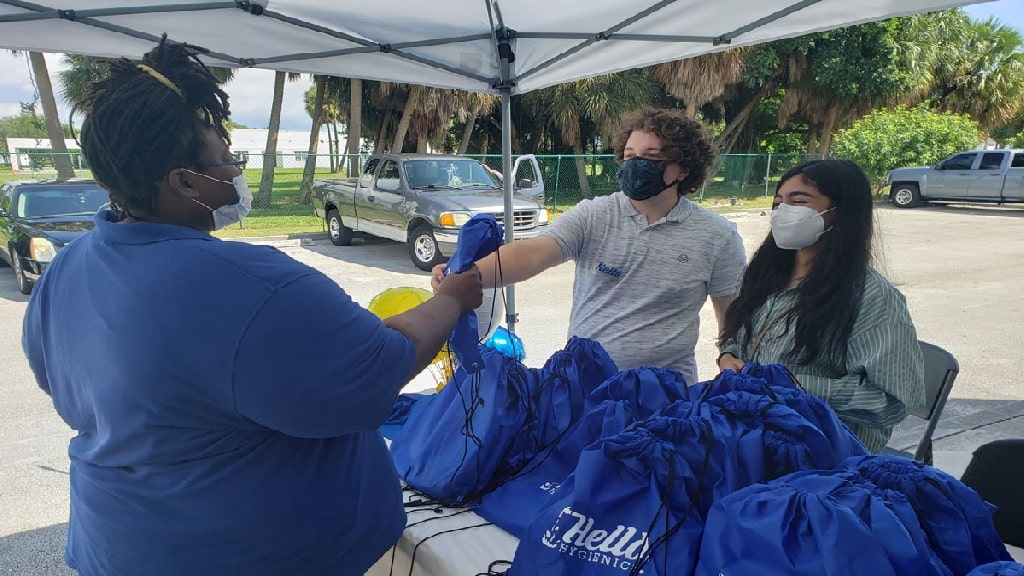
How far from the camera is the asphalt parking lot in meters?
3.54

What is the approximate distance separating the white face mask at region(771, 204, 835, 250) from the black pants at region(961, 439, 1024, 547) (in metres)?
0.80

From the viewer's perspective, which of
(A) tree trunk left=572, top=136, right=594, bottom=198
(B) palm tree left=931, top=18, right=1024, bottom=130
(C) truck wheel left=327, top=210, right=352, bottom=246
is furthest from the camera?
(B) palm tree left=931, top=18, right=1024, bottom=130

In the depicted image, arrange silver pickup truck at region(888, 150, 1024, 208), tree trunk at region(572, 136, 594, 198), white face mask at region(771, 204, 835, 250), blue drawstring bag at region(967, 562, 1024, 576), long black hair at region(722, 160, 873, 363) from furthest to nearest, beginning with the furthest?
tree trunk at region(572, 136, 594, 198)
silver pickup truck at region(888, 150, 1024, 208)
white face mask at region(771, 204, 835, 250)
long black hair at region(722, 160, 873, 363)
blue drawstring bag at region(967, 562, 1024, 576)

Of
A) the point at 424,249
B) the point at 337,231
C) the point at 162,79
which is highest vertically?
the point at 162,79

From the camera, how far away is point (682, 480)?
136cm

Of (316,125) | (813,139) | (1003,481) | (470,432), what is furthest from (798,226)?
(813,139)

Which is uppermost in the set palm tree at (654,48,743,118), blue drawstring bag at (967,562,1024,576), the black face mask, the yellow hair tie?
palm tree at (654,48,743,118)

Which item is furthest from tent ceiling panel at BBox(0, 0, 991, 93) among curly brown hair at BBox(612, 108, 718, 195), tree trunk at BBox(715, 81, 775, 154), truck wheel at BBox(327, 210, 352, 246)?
tree trunk at BBox(715, 81, 775, 154)

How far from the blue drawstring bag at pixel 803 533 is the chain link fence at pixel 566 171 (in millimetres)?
14727

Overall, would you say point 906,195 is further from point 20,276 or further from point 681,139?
point 20,276

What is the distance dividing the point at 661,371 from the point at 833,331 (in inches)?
20.8

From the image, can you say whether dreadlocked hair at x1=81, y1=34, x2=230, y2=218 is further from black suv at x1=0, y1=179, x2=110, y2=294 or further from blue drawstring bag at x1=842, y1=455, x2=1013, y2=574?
black suv at x1=0, y1=179, x2=110, y2=294

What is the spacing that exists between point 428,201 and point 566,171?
9.38 m

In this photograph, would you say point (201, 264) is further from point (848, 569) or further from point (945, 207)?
point (945, 207)
